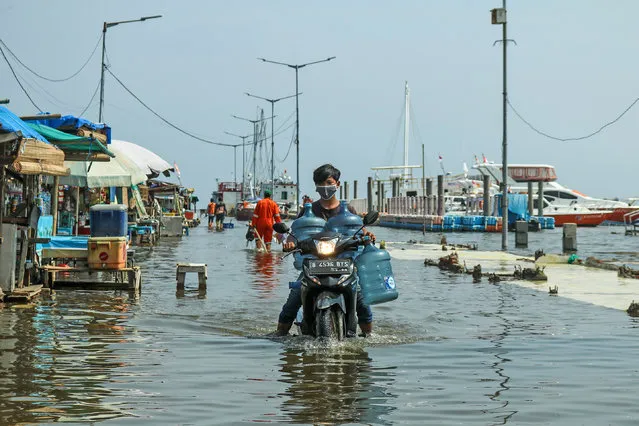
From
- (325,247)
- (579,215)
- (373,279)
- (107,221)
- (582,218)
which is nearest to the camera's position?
(325,247)

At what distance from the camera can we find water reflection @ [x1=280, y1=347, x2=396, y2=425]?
654 centimetres

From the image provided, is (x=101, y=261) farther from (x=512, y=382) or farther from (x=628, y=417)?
(x=628, y=417)

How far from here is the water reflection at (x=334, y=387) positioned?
654 centimetres

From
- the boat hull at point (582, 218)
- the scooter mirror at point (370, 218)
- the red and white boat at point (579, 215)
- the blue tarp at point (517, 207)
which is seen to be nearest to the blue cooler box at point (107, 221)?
the scooter mirror at point (370, 218)

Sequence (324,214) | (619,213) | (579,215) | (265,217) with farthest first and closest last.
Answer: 1. (619,213)
2. (579,215)
3. (265,217)
4. (324,214)

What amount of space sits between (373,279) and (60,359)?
3089mm

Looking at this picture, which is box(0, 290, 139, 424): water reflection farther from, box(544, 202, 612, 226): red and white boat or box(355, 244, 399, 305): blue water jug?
box(544, 202, 612, 226): red and white boat

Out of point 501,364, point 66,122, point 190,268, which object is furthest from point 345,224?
point 66,122

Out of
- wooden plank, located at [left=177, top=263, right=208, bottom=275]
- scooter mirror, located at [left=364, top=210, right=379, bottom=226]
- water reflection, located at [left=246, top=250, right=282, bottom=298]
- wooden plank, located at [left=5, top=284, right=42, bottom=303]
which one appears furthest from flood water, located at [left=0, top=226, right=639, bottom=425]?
water reflection, located at [left=246, top=250, right=282, bottom=298]

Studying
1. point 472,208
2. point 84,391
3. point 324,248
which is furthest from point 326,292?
point 472,208

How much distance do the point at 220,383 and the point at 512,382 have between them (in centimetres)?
224

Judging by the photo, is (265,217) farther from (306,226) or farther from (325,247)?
(325,247)

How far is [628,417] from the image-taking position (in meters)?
6.59

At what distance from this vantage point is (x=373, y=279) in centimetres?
1005
